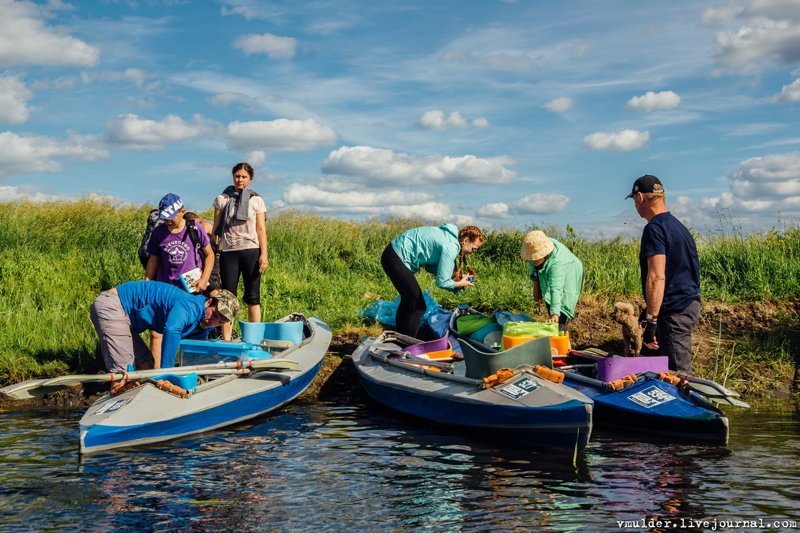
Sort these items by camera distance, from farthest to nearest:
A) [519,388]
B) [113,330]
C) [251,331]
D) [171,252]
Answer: [251,331] < [171,252] < [113,330] < [519,388]

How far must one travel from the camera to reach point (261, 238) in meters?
10.6

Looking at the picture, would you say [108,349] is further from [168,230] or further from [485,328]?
[485,328]

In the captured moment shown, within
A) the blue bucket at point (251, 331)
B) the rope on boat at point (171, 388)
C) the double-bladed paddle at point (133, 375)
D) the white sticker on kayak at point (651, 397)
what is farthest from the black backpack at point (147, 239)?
the white sticker on kayak at point (651, 397)

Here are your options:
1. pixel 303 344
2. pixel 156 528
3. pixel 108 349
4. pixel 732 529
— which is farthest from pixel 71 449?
pixel 732 529

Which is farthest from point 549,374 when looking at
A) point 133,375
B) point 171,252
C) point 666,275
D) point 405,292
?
point 171,252

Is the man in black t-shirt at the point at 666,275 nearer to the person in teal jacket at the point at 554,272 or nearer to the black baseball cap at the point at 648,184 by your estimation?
the black baseball cap at the point at 648,184

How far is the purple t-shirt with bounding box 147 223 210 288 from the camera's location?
9.30 metres

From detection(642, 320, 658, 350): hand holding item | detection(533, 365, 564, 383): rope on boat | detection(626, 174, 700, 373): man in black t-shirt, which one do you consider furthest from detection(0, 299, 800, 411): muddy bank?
detection(533, 365, 564, 383): rope on boat

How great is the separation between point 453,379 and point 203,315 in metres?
2.44

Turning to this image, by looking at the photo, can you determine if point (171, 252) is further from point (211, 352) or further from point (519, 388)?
point (519, 388)

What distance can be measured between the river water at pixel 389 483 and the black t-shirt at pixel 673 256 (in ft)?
4.28

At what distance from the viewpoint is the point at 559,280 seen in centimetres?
911

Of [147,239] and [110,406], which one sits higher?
[147,239]

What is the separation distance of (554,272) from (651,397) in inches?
81.6
